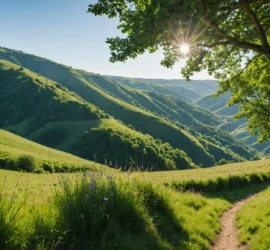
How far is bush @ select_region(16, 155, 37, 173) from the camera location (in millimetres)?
79312

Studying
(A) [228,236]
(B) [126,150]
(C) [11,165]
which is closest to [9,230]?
(A) [228,236]

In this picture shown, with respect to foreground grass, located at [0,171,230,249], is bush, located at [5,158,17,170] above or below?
below

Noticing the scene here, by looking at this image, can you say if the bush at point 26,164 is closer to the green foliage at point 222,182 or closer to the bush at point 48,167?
the bush at point 48,167

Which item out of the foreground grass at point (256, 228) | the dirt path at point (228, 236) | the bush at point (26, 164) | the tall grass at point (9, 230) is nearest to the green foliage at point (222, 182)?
the dirt path at point (228, 236)

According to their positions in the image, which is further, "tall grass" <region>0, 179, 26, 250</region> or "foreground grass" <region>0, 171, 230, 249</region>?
"foreground grass" <region>0, 171, 230, 249</region>

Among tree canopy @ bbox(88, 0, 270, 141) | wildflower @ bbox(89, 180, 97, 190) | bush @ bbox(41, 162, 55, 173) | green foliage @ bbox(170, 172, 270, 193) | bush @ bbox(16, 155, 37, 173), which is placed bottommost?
bush @ bbox(41, 162, 55, 173)

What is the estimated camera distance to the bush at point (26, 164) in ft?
260

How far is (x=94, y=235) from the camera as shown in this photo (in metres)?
7.75

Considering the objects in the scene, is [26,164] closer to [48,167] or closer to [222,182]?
[48,167]

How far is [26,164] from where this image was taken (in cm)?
8006

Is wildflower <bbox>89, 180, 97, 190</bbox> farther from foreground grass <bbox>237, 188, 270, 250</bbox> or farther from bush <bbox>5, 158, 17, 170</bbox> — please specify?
bush <bbox>5, 158, 17, 170</bbox>

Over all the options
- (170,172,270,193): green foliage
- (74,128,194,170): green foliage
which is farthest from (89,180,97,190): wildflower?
(74,128,194,170): green foliage

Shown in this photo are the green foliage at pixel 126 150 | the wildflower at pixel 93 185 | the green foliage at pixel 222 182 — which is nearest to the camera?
the wildflower at pixel 93 185

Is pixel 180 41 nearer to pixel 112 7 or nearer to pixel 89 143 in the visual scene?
pixel 112 7
